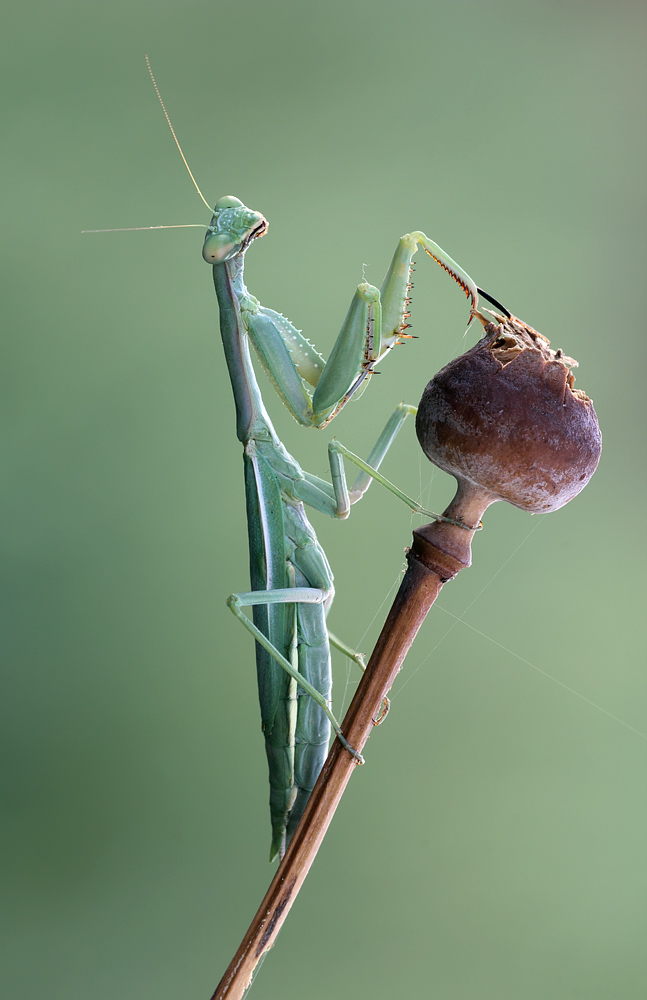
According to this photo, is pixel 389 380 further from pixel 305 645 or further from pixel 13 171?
pixel 13 171

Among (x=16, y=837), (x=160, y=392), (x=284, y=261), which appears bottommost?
(x=16, y=837)

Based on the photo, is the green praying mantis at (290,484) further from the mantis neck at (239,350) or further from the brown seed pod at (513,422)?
the brown seed pod at (513,422)

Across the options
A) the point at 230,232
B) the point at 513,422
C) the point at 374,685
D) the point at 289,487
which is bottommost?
the point at 374,685

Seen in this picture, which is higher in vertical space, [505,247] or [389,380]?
[505,247]

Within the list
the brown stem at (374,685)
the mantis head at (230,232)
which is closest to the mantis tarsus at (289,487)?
the mantis head at (230,232)

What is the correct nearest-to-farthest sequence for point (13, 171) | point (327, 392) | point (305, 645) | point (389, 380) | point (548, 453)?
point (548, 453)
point (327, 392)
point (305, 645)
point (389, 380)
point (13, 171)

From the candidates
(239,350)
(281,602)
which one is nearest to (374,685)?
(281,602)

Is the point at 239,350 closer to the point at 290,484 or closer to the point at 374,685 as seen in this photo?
the point at 290,484

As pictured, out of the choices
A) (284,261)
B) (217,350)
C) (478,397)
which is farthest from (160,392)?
(478,397)
